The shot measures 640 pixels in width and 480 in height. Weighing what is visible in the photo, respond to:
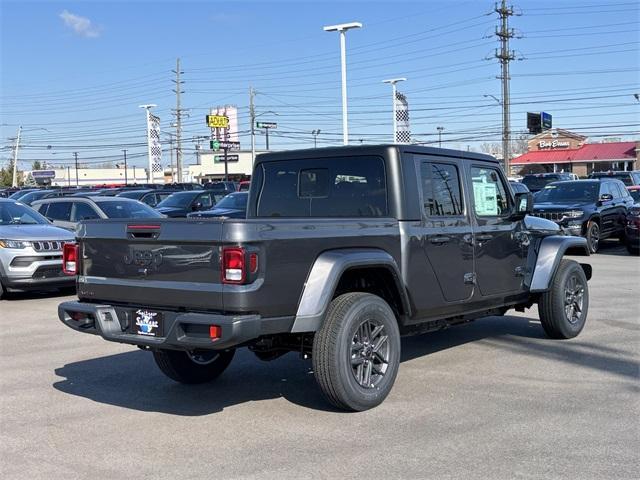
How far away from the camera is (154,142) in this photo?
57188 mm

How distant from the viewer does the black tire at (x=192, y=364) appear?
615 centimetres

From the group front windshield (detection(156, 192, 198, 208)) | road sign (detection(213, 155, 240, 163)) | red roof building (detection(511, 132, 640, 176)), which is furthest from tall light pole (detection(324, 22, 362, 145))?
road sign (detection(213, 155, 240, 163))

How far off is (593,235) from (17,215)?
1314cm

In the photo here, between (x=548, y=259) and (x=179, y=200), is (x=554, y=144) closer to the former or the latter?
(x=179, y=200)

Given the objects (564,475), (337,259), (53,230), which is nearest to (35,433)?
(337,259)

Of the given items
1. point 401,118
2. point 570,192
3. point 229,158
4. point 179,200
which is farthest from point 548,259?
point 229,158

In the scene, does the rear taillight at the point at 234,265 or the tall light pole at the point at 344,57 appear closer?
the rear taillight at the point at 234,265

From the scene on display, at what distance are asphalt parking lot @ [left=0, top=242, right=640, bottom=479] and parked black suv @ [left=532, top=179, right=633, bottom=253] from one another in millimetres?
9685

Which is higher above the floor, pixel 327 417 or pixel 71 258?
pixel 71 258

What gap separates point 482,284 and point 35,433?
4002mm

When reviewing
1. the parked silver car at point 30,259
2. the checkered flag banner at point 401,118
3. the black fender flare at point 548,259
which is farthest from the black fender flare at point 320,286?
the checkered flag banner at point 401,118

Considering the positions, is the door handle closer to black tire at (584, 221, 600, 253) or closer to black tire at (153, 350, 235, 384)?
black tire at (153, 350, 235, 384)

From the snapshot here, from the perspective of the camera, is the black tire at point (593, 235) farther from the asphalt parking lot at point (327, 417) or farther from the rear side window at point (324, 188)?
the rear side window at point (324, 188)

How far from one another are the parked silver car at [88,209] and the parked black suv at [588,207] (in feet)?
30.3
